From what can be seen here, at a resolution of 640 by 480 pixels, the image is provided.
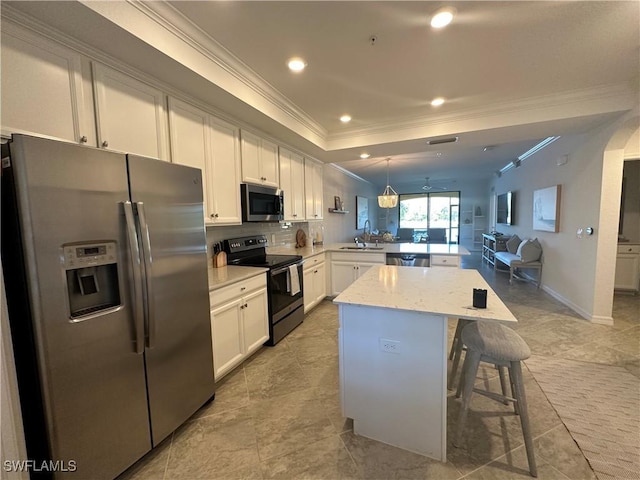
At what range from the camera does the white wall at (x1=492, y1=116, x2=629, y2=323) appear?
3.14 meters

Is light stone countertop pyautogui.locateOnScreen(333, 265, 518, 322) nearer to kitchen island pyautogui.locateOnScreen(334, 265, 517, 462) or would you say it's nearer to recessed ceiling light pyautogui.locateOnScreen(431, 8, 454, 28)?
kitchen island pyautogui.locateOnScreen(334, 265, 517, 462)

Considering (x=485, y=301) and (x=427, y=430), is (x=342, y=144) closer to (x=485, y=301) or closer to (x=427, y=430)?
(x=485, y=301)

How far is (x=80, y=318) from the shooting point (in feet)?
4.01

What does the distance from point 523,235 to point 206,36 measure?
21.9ft

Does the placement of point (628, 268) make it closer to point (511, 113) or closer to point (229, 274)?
point (511, 113)

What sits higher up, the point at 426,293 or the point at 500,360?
the point at 426,293

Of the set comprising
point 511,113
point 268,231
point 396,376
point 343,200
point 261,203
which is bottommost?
point 396,376

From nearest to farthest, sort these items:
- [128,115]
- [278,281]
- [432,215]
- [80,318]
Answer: [80,318]
[128,115]
[278,281]
[432,215]

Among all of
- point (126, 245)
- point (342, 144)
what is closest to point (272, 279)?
point (126, 245)

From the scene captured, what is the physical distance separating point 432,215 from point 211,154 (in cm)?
929

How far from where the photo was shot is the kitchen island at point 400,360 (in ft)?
4.77

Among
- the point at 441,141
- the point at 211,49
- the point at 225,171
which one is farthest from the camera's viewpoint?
the point at 441,141

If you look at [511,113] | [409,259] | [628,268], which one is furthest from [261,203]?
[628,268]

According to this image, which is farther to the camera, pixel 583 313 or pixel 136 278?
pixel 583 313
